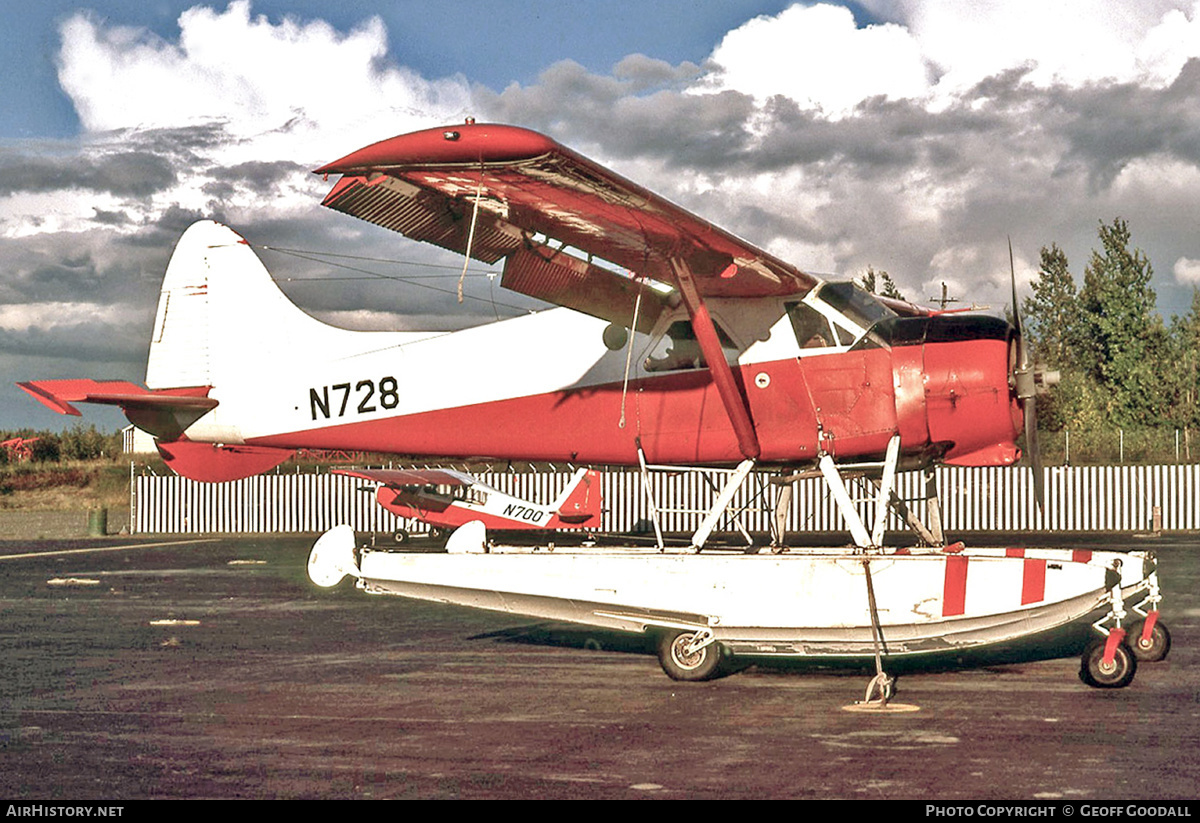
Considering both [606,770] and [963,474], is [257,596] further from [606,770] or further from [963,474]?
[963,474]

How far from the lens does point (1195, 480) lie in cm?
3250

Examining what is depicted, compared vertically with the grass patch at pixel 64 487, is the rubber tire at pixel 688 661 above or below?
below

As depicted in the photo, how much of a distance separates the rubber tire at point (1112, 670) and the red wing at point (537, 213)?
392 cm

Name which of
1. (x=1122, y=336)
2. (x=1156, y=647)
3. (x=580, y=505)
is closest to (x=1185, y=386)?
(x=1122, y=336)

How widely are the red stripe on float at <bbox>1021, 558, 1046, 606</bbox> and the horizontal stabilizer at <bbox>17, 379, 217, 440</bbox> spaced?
8.79 m

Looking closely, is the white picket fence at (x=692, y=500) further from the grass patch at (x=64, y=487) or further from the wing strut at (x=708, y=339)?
the wing strut at (x=708, y=339)

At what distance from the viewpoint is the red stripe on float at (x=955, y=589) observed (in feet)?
29.8

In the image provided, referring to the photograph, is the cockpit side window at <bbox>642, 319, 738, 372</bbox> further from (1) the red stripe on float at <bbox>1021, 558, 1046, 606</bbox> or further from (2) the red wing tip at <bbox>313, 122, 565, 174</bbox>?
(2) the red wing tip at <bbox>313, 122, 565, 174</bbox>

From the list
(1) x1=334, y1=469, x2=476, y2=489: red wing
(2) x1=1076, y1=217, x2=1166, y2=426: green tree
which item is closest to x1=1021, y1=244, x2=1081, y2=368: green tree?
(2) x1=1076, y1=217, x2=1166, y2=426: green tree

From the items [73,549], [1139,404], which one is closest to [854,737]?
[73,549]

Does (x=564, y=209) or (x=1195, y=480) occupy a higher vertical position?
(x=564, y=209)

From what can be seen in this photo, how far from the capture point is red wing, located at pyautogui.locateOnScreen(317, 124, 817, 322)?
25.6ft

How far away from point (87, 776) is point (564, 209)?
5.26 m

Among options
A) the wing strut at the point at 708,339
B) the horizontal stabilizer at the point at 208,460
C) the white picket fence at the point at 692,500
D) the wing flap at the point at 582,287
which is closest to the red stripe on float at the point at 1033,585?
the wing strut at the point at 708,339
